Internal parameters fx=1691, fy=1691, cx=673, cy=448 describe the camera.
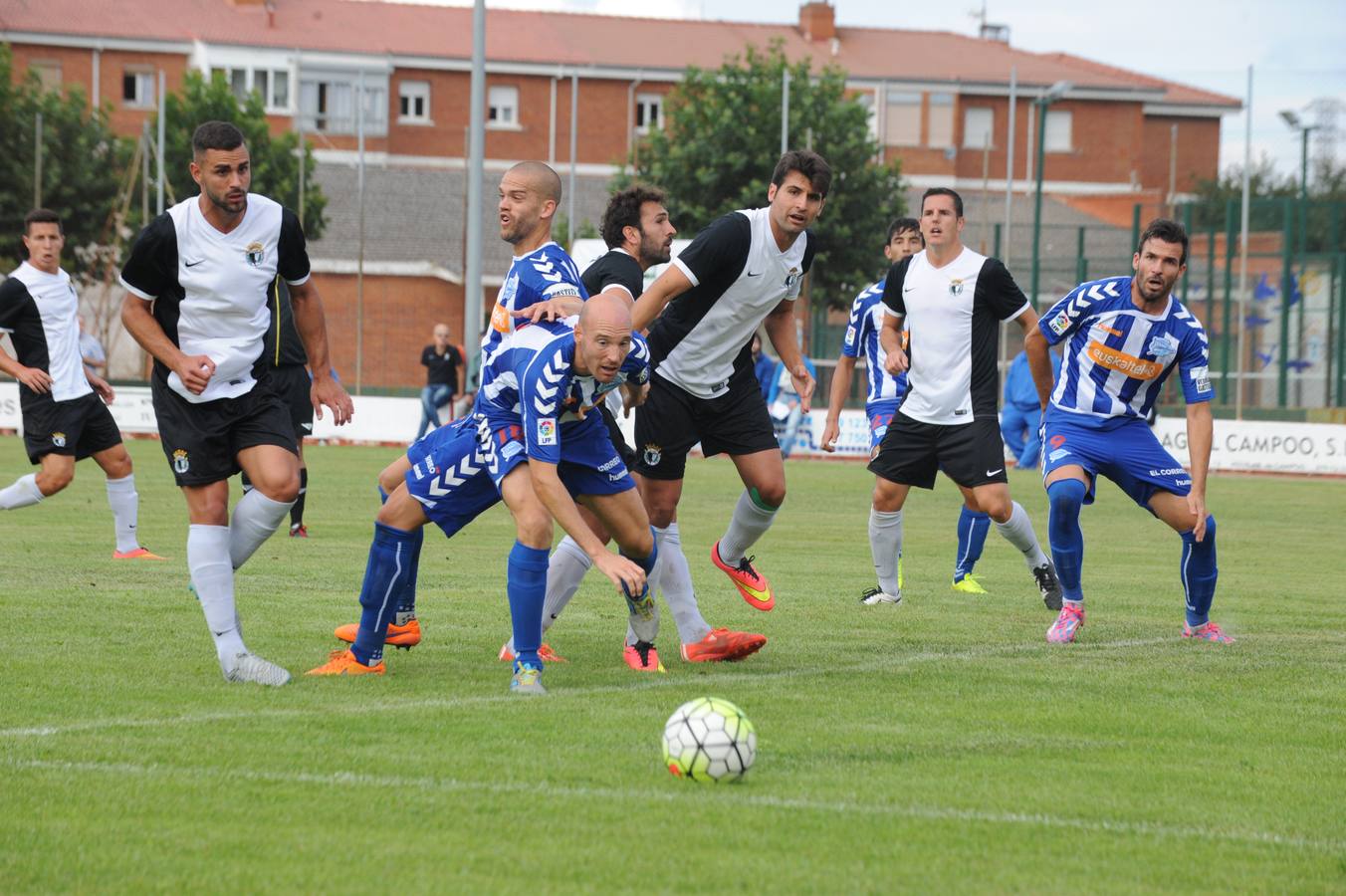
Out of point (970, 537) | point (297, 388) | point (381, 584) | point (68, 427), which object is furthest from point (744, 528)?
point (68, 427)

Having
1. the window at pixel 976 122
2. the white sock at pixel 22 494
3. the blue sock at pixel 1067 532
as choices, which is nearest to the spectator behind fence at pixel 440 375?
the white sock at pixel 22 494

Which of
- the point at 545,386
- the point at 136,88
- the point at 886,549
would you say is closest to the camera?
→ the point at 545,386

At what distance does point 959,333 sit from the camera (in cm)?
981

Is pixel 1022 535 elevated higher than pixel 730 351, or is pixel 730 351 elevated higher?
pixel 730 351

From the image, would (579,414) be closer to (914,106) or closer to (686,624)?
(686,624)

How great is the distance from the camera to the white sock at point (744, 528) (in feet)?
27.7

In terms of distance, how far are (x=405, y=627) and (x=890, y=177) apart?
3948 cm

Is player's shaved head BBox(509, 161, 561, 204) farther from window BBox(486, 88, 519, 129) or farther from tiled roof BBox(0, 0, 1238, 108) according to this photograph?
window BBox(486, 88, 519, 129)

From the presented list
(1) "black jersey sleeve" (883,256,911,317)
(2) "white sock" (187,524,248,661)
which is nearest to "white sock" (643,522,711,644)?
(2) "white sock" (187,524,248,661)

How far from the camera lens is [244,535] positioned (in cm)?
719

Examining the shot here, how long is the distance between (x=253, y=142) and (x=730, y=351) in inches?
1618

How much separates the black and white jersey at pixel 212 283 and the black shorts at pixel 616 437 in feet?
4.95

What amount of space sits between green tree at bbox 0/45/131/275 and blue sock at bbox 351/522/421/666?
3616 centimetres

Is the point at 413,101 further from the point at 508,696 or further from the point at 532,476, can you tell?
the point at 508,696
